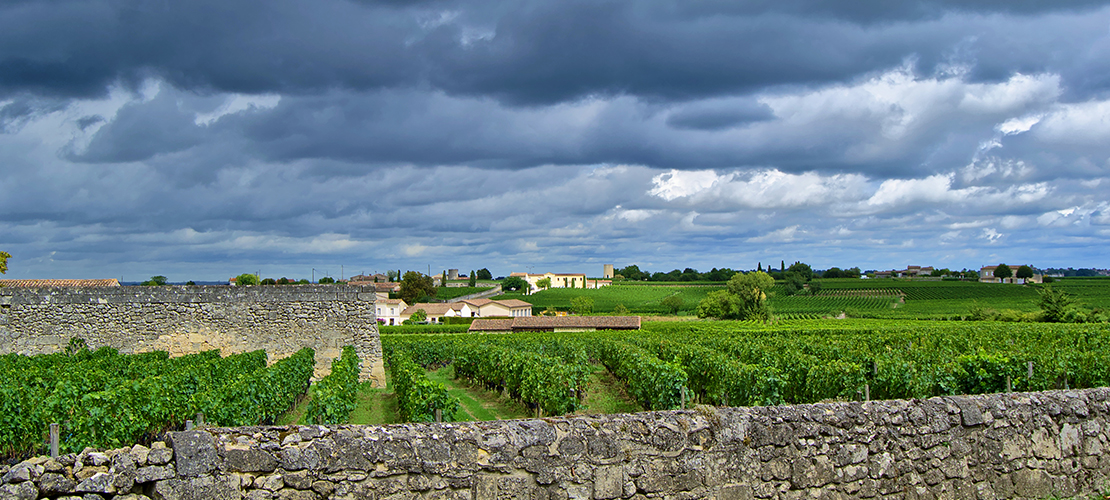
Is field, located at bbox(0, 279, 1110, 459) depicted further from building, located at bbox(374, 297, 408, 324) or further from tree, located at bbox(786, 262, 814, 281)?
tree, located at bbox(786, 262, 814, 281)

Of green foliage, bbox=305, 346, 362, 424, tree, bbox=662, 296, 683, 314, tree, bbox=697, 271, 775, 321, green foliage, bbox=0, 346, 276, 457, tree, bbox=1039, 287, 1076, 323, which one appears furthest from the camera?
tree, bbox=662, 296, 683, 314

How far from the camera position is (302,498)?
17.5ft

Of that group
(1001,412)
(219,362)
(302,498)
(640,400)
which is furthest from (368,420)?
(1001,412)

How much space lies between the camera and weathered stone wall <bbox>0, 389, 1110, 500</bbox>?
5180mm

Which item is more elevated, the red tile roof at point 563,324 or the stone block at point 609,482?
the stone block at point 609,482

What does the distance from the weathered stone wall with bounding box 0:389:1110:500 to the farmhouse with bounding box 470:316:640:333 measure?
55.8 meters

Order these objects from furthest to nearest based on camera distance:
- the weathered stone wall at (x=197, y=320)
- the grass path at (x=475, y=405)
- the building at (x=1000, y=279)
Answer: the building at (x=1000, y=279), the weathered stone wall at (x=197, y=320), the grass path at (x=475, y=405)

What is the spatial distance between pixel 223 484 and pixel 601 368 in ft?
93.6

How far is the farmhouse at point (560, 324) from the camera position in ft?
210

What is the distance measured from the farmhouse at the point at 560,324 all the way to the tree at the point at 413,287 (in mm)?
55087

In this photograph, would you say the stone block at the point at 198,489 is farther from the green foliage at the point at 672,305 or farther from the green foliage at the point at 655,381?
the green foliage at the point at 672,305

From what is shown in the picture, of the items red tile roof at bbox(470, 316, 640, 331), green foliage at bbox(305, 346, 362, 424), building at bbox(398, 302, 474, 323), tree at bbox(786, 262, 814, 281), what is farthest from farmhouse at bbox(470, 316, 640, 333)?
tree at bbox(786, 262, 814, 281)

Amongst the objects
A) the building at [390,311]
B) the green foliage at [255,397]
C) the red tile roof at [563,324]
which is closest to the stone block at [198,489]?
the green foliage at [255,397]

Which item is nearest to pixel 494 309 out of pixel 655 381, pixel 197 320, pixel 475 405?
pixel 475 405
